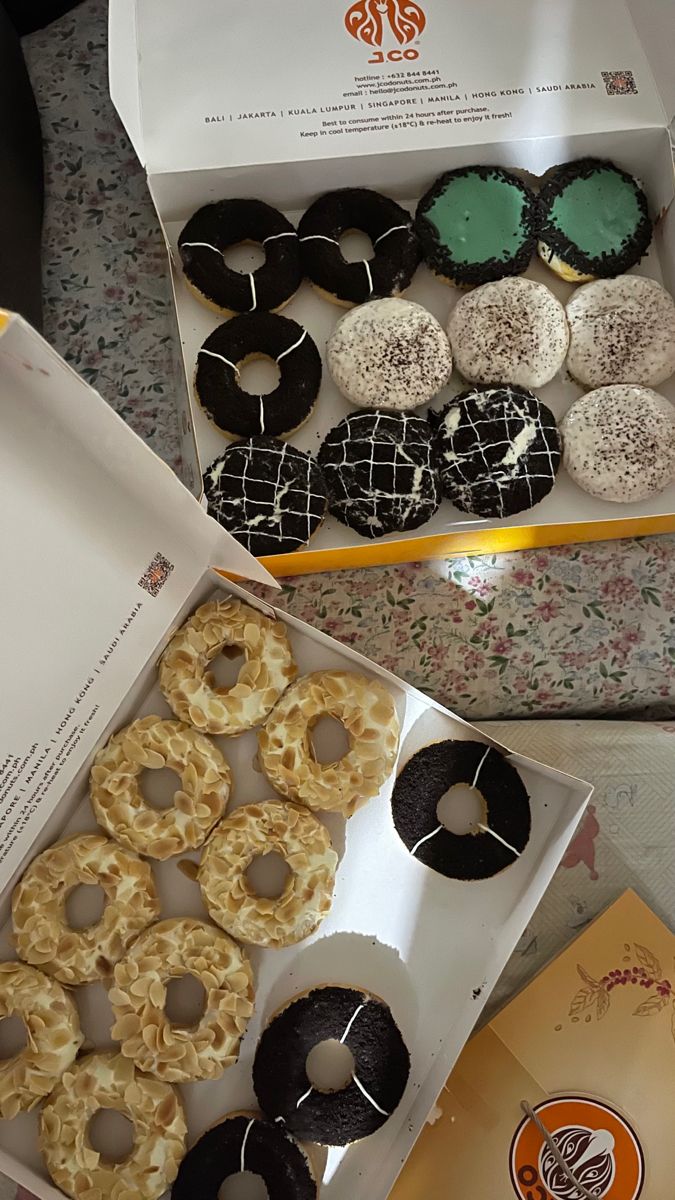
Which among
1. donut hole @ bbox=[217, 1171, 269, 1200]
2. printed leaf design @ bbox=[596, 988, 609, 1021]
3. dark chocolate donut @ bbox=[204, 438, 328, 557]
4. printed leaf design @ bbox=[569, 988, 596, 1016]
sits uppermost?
dark chocolate donut @ bbox=[204, 438, 328, 557]

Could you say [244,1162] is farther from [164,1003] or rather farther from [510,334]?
[510,334]

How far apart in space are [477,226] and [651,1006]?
930 mm

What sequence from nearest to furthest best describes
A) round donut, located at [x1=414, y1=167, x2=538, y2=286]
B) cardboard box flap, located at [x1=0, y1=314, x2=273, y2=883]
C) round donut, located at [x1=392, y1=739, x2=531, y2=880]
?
1. cardboard box flap, located at [x1=0, y1=314, x2=273, y2=883]
2. round donut, located at [x1=392, y1=739, x2=531, y2=880]
3. round donut, located at [x1=414, y1=167, x2=538, y2=286]

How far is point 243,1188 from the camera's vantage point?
2.86 feet

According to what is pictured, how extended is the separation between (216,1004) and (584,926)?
0.41 m

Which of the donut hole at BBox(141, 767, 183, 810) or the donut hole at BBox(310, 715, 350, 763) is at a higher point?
the donut hole at BBox(141, 767, 183, 810)

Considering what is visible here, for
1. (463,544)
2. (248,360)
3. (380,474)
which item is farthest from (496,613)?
(248,360)

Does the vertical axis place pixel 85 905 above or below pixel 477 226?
below

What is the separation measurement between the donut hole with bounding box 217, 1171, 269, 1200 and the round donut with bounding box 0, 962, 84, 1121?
200 millimetres

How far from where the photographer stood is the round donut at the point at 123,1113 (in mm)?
808

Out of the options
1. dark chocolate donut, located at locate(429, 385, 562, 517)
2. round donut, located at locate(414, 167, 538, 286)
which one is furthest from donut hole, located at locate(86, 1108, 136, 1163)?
round donut, located at locate(414, 167, 538, 286)

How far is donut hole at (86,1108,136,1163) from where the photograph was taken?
86 cm

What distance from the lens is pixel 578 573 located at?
3.68ft

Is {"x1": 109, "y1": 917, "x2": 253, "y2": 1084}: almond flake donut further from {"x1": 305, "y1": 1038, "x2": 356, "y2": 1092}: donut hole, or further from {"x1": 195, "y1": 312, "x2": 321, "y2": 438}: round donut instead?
{"x1": 195, "y1": 312, "x2": 321, "y2": 438}: round donut
